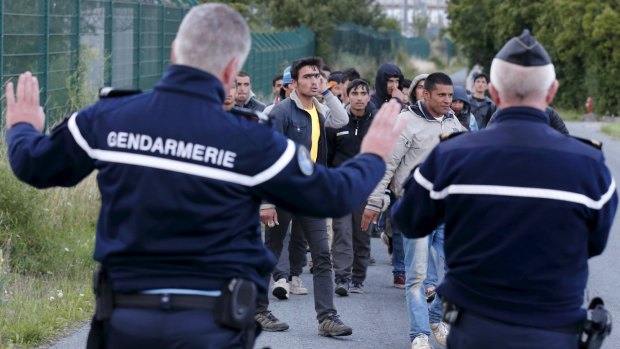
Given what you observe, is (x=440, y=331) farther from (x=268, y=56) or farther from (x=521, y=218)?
(x=268, y=56)

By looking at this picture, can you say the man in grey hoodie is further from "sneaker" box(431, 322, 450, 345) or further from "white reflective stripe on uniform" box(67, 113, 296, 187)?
"white reflective stripe on uniform" box(67, 113, 296, 187)

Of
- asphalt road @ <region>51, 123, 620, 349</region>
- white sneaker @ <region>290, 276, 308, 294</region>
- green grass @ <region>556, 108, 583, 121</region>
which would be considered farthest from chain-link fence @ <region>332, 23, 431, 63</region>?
white sneaker @ <region>290, 276, 308, 294</region>

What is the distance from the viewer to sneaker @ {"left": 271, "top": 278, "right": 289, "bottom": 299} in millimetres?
10680

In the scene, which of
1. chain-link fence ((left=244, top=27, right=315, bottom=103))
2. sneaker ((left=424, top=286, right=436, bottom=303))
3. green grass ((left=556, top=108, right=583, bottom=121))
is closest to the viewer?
sneaker ((left=424, top=286, right=436, bottom=303))

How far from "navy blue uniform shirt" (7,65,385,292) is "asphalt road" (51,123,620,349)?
13.8 feet

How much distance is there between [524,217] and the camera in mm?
4488

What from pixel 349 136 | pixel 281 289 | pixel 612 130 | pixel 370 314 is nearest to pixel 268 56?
pixel 612 130

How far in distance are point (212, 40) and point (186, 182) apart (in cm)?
49

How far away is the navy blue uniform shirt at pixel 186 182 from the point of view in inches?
164

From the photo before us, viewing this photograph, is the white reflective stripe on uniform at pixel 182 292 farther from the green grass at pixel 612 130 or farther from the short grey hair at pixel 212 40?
the green grass at pixel 612 130

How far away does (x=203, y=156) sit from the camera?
13.6 ft

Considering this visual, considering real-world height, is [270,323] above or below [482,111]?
below

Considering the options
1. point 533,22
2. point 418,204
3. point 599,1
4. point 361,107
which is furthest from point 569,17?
point 418,204

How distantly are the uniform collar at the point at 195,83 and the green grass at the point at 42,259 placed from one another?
407 centimetres
